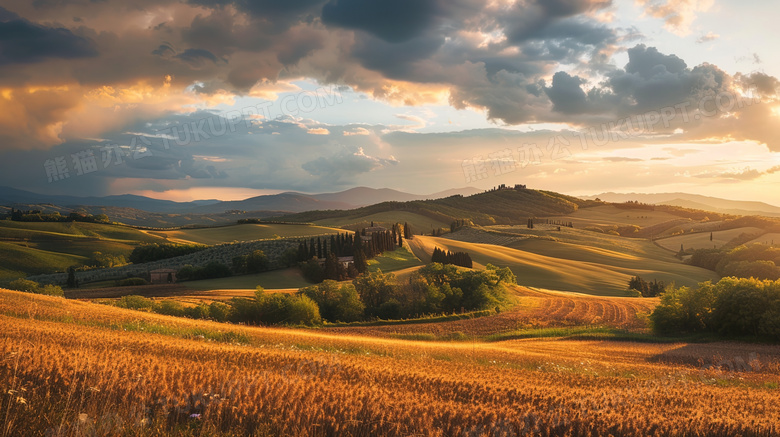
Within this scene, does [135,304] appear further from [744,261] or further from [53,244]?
[744,261]

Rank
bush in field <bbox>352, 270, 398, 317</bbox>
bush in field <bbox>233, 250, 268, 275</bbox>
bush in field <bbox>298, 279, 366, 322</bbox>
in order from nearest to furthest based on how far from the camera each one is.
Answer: bush in field <bbox>298, 279, 366, 322</bbox> → bush in field <bbox>352, 270, 398, 317</bbox> → bush in field <bbox>233, 250, 268, 275</bbox>

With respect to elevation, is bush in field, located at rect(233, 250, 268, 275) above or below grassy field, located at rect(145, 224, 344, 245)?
below

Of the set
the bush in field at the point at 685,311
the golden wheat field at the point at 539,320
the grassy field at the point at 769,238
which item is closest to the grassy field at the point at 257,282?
the golden wheat field at the point at 539,320

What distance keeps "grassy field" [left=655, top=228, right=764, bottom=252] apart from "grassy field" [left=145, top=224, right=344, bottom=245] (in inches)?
4900

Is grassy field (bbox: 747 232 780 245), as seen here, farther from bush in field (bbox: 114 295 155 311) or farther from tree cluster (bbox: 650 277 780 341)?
bush in field (bbox: 114 295 155 311)

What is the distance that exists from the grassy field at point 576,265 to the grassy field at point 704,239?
54.6ft

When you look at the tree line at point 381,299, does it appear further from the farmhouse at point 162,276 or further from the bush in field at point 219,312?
the farmhouse at point 162,276

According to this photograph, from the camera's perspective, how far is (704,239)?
174 m

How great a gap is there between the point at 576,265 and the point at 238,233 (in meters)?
119

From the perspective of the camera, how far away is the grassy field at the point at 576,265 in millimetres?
103562

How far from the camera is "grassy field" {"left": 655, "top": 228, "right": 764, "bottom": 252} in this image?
165750 mm

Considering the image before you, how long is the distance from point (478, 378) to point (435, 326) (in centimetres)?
3623

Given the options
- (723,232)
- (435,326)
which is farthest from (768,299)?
(723,232)

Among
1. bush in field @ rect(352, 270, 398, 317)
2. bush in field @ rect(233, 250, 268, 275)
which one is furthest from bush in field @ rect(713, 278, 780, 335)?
bush in field @ rect(233, 250, 268, 275)
